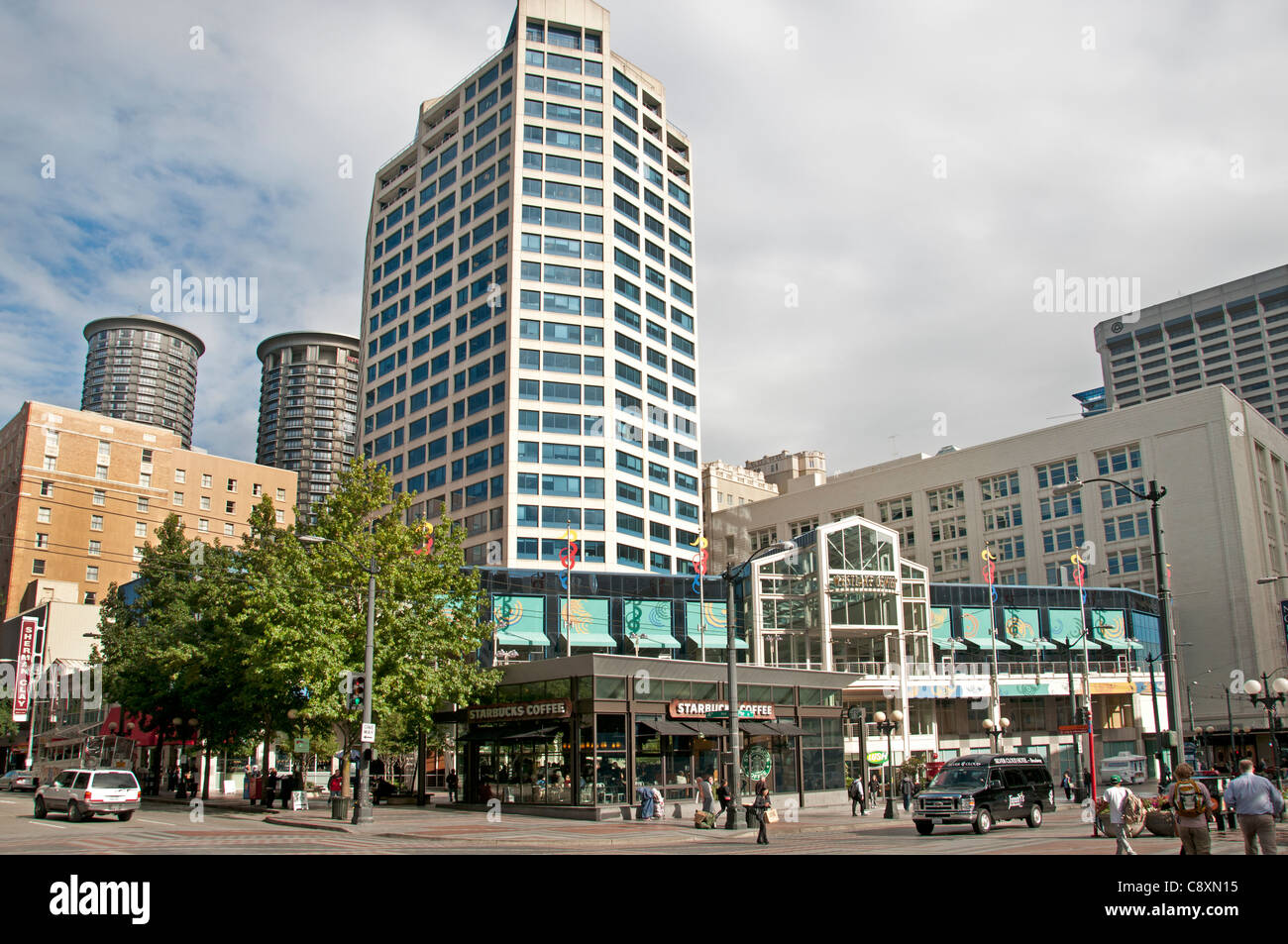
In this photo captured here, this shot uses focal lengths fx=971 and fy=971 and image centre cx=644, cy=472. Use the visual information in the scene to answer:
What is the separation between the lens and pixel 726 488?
138500mm

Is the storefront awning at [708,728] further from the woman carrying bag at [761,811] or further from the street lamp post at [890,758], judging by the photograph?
the woman carrying bag at [761,811]

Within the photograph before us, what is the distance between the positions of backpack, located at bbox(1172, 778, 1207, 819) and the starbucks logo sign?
30344 mm

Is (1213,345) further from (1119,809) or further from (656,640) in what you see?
(1119,809)

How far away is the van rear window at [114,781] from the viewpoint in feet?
111

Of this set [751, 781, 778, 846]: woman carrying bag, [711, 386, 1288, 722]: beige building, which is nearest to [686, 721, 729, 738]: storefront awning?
[751, 781, 778, 846]: woman carrying bag

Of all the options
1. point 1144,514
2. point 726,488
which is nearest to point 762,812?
point 1144,514

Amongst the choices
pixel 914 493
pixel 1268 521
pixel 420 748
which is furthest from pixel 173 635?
pixel 1268 521

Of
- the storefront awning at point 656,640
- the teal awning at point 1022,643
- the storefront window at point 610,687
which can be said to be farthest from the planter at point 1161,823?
the teal awning at point 1022,643

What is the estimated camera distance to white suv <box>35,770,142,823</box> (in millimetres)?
33281

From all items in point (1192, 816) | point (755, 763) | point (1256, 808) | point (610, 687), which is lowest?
point (755, 763)

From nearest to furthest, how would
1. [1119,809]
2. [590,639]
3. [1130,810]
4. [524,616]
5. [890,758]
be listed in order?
[1119,809] < [1130,810] < [890,758] < [524,616] < [590,639]

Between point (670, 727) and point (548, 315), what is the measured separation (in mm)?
54051

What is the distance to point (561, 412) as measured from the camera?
8581cm
